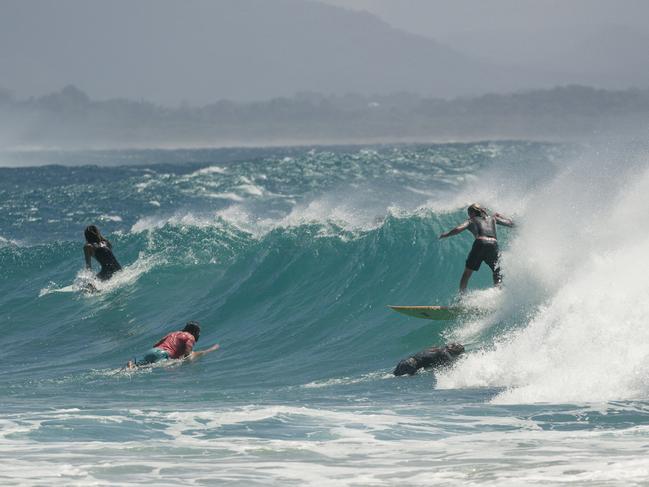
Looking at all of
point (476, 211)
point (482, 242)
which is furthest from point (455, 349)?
point (476, 211)

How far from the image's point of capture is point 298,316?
2145 cm

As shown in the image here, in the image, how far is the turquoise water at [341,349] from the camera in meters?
11.1

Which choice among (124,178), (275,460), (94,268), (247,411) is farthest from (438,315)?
(124,178)

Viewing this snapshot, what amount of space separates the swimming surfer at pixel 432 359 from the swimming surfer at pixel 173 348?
138 inches

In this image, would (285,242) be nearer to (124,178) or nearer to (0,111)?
(124,178)

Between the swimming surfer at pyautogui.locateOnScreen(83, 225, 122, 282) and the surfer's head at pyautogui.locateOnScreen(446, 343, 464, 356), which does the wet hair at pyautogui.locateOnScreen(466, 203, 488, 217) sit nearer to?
the surfer's head at pyautogui.locateOnScreen(446, 343, 464, 356)

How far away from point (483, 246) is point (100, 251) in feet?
26.6

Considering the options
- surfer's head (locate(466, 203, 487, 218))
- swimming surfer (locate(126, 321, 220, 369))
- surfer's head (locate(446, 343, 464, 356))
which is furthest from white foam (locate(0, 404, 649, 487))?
surfer's head (locate(466, 203, 487, 218))

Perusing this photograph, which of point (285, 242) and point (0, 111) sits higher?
point (0, 111)

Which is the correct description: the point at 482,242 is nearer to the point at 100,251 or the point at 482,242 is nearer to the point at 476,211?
the point at 476,211

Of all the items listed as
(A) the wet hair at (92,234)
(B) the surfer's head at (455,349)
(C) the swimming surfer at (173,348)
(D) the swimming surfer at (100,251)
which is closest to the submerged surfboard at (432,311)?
(B) the surfer's head at (455,349)

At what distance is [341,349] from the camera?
19.0m

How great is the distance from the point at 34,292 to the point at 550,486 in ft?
59.2

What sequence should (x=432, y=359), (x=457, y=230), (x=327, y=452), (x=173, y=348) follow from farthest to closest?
(x=457, y=230) → (x=173, y=348) → (x=432, y=359) → (x=327, y=452)
